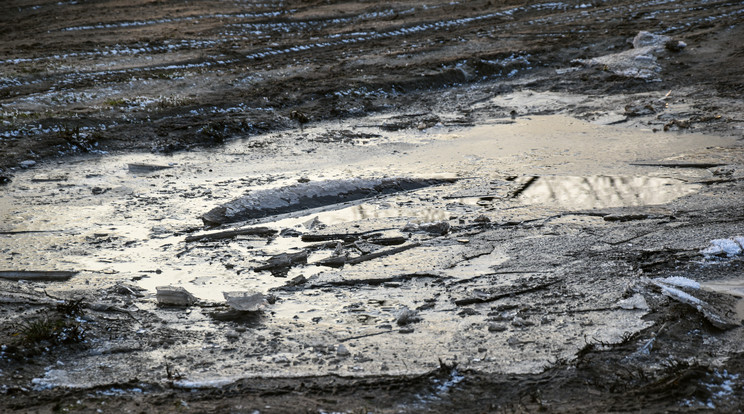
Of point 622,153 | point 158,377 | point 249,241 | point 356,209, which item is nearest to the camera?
point 158,377

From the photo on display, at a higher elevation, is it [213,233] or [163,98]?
[163,98]

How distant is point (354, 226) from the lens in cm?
595

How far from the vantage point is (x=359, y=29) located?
14.0 m

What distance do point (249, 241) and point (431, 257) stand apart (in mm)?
1668

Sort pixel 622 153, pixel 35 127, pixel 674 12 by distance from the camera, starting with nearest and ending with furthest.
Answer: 1. pixel 622 153
2. pixel 35 127
3. pixel 674 12

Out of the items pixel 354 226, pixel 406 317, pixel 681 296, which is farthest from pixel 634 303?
pixel 354 226

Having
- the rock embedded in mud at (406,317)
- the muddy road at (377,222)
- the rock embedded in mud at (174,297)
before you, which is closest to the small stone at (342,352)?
the muddy road at (377,222)

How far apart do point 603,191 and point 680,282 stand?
7.18 ft

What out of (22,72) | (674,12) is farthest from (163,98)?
(674,12)

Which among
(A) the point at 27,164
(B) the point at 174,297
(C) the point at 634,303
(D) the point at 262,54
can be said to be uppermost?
(D) the point at 262,54

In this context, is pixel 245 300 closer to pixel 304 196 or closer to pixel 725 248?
pixel 304 196

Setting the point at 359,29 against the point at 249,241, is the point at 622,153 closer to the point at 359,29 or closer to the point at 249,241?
the point at 249,241

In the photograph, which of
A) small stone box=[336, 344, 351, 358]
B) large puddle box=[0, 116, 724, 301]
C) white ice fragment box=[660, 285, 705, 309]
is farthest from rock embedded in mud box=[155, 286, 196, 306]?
white ice fragment box=[660, 285, 705, 309]

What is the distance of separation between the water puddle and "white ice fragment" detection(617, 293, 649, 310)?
189cm
